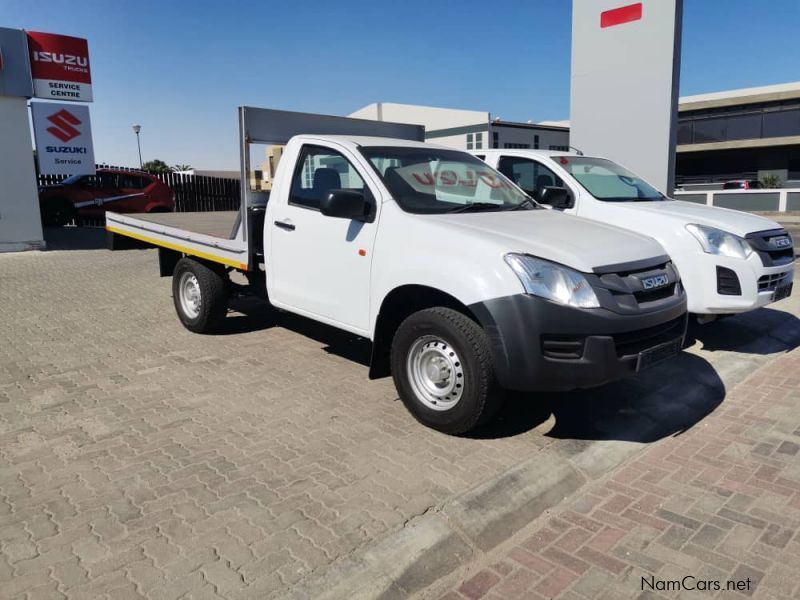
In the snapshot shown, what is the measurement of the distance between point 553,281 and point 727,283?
3032 millimetres

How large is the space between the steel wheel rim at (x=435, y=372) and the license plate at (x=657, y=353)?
1.11 m

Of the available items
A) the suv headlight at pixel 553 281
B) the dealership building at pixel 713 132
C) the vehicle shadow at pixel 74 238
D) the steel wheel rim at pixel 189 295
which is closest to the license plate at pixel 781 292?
the suv headlight at pixel 553 281

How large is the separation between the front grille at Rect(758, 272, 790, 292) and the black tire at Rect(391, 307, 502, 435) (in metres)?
3.47

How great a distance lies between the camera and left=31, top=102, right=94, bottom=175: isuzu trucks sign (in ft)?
48.7

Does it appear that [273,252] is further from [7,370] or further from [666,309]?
[666,309]

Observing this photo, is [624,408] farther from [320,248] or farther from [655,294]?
[320,248]

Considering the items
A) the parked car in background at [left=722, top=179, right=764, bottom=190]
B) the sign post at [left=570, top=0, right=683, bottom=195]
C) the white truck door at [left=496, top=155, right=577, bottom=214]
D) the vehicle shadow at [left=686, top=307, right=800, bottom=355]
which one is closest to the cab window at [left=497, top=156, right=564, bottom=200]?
the white truck door at [left=496, top=155, right=577, bottom=214]

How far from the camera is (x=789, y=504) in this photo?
11.2 ft

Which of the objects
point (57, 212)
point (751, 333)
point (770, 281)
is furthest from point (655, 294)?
point (57, 212)

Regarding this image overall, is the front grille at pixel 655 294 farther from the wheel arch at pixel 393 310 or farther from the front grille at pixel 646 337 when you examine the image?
the wheel arch at pixel 393 310

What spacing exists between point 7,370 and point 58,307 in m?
2.83

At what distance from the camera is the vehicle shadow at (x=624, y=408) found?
4.39 meters

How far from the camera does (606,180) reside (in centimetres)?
719

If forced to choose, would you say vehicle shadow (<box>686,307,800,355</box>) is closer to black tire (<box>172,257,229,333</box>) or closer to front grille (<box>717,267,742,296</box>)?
front grille (<box>717,267,742,296</box>)
